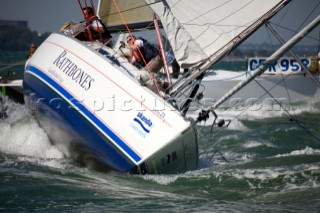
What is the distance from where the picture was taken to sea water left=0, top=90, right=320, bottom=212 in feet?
20.8

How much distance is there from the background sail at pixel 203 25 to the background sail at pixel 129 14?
199 centimetres

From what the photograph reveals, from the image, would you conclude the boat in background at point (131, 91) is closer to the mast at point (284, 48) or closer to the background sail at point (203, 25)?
the background sail at point (203, 25)

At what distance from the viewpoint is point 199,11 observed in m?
8.30

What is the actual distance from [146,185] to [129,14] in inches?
161

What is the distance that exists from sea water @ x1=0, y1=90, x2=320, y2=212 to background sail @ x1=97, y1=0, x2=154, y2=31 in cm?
215

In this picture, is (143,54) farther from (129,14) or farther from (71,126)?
(71,126)

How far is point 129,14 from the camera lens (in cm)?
1043

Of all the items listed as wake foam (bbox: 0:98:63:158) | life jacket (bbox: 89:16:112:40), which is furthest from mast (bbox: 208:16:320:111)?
wake foam (bbox: 0:98:63:158)

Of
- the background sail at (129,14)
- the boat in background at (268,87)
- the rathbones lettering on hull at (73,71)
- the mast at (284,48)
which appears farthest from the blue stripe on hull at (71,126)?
the boat in background at (268,87)

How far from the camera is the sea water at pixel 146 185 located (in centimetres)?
634

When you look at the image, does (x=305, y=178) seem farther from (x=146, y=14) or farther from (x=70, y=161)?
(x=146, y=14)

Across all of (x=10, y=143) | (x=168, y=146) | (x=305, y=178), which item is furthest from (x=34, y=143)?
(x=305, y=178)

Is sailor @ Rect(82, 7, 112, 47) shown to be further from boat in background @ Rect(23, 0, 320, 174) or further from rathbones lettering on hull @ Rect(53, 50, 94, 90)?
rathbones lettering on hull @ Rect(53, 50, 94, 90)

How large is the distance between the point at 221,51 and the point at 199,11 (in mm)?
593
